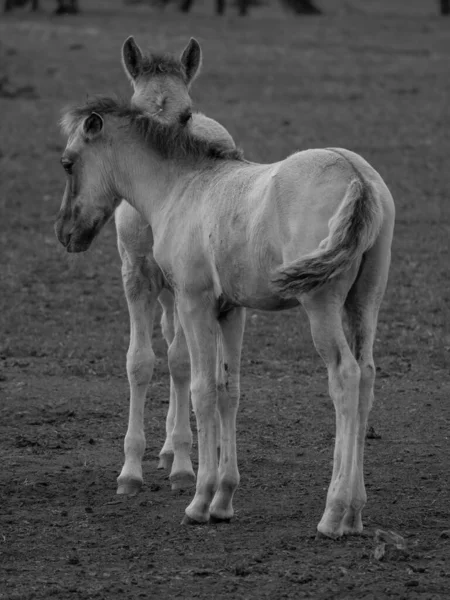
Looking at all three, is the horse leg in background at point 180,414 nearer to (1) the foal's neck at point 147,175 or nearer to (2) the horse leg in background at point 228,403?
(2) the horse leg in background at point 228,403

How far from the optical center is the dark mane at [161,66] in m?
7.34

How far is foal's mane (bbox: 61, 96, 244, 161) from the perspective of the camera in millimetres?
6723

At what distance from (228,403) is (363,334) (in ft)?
3.46

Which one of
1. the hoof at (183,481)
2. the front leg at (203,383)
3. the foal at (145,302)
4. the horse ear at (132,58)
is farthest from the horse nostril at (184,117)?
the hoof at (183,481)

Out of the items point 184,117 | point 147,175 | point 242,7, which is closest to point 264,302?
point 147,175

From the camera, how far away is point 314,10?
58.6 metres

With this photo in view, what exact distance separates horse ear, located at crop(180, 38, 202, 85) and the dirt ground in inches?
61.6

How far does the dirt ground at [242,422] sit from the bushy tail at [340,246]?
134cm

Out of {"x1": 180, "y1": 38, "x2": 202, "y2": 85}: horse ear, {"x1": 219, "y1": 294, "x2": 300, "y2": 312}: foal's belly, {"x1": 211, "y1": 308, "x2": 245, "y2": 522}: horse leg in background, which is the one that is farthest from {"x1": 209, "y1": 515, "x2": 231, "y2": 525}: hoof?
{"x1": 180, "y1": 38, "x2": 202, "y2": 85}: horse ear

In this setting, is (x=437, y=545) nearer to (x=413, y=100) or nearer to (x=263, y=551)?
(x=263, y=551)

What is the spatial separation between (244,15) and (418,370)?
1946 inches

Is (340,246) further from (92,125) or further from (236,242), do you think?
(92,125)

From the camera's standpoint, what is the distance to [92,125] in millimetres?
6684

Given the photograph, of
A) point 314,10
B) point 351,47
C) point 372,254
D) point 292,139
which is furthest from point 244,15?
point 372,254
